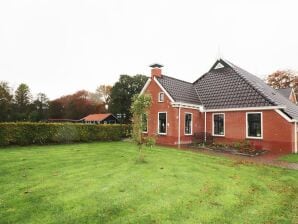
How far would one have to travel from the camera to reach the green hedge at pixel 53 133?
58.7 feet

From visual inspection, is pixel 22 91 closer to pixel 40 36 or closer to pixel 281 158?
pixel 40 36

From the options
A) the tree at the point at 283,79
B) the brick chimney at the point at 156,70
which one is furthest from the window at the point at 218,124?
the tree at the point at 283,79

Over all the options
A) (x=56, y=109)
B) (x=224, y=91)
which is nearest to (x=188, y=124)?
(x=224, y=91)

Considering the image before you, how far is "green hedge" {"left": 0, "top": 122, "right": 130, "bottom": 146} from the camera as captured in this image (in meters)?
17.9

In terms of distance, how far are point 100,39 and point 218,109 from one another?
12.9 m

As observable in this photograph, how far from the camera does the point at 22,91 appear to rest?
230ft

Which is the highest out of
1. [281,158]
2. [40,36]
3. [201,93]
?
[40,36]

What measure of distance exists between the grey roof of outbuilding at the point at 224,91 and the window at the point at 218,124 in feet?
2.99

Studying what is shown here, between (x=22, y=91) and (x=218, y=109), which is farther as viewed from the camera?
(x=22, y=91)

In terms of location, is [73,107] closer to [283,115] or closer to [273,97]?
[273,97]

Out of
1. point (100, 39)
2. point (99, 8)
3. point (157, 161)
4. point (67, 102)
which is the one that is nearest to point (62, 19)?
point (99, 8)

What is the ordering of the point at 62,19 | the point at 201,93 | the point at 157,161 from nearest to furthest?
the point at 157,161 < the point at 62,19 < the point at 201,93

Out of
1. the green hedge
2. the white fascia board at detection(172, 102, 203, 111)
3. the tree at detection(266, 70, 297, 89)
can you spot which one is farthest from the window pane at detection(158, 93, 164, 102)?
the tree at detection(266, 70, 297, 89)

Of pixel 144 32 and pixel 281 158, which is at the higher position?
pixel 144 32
